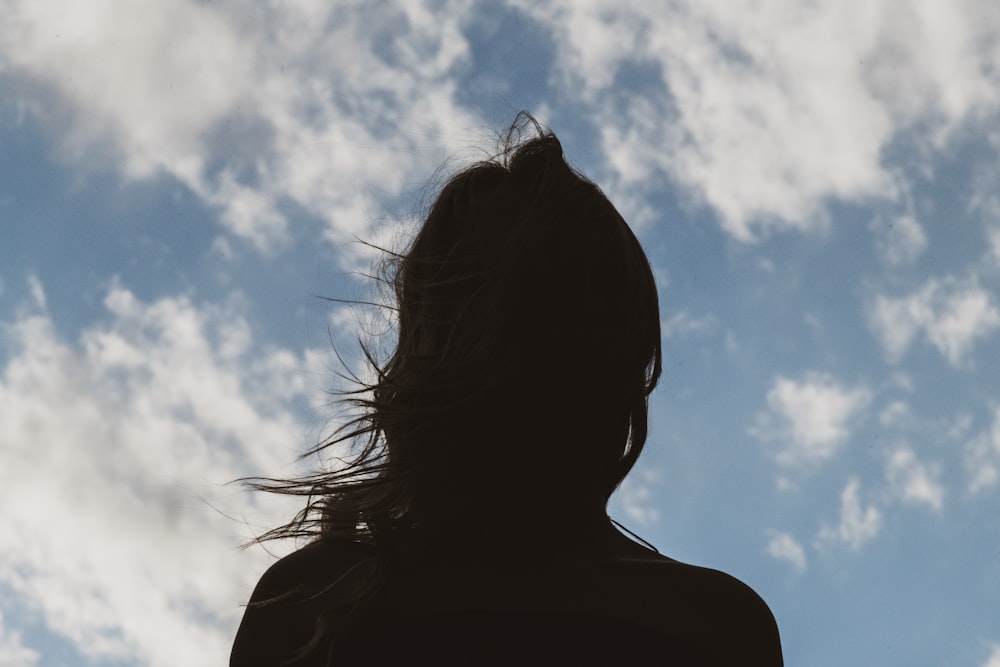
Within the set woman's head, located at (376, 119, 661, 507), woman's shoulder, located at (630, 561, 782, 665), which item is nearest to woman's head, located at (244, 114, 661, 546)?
woman's head, located at (376, 119, 661, 507)

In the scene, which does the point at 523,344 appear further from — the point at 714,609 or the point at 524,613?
the point at 714,609

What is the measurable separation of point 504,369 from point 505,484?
447mm

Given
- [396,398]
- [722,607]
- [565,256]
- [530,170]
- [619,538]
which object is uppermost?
[530,170]

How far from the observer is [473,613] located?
10.7ft

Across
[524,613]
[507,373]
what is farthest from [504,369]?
[524,613]

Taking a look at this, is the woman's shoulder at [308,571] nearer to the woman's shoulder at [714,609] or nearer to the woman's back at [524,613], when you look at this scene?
the woman's back at [524,613]

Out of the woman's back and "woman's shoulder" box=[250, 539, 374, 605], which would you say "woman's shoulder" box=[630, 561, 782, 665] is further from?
"woman's shoulder" box=[250, 539, 374, 605]

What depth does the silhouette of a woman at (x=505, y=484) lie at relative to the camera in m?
3.28

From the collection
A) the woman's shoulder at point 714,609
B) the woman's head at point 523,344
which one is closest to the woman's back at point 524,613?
the woman's shoulder at point 714,609

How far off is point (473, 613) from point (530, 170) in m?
1.94

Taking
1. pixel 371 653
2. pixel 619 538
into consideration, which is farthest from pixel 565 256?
pixel 371 653

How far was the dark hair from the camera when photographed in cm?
360

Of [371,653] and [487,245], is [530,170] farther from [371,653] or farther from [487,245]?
[371,653]

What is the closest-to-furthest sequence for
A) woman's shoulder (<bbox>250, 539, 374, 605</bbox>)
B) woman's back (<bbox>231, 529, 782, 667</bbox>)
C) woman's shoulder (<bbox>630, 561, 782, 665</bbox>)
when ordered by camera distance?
woman's back (<bbox>231, 529, 782, 667</bbox>), woman's shoulder (<bbox>630, 561, 782, 665</bbox>), woman's shoulder (<bbox>250, 539, 374, 605</bbox>)
